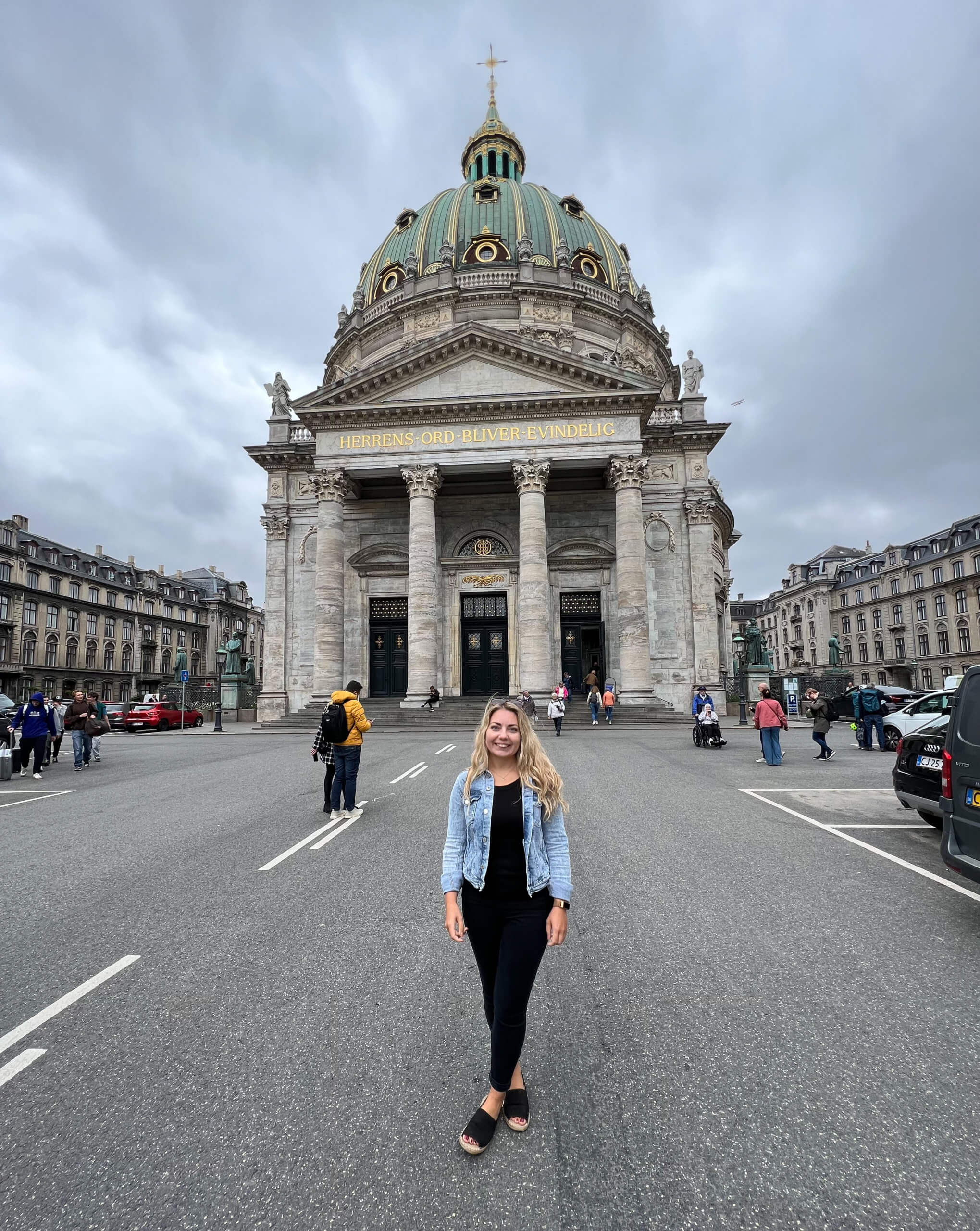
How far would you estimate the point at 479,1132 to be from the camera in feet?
8.32

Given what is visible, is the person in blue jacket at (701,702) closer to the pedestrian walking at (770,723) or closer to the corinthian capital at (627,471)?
the pedestrian walking at (770,723)

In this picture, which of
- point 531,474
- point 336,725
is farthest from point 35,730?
point 531,474

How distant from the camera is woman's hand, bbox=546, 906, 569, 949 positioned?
268 centimetres

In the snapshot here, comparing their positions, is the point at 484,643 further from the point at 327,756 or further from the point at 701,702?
the point at 327,756

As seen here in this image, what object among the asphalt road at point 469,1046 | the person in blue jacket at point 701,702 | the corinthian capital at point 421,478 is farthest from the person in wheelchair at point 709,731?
the corinthian capital at point 421,478

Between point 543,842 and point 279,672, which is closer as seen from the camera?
point 543,842

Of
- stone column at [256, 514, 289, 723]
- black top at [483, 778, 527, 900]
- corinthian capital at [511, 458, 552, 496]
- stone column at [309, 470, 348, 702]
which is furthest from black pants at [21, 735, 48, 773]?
corinthian capital at [511, 458, 552, 496]

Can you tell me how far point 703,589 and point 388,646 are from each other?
1693 centimetres

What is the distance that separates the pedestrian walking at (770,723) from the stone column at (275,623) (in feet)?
82.2

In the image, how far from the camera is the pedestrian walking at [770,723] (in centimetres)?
1356

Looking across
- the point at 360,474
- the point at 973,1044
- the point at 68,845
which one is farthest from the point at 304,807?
the point at 360,474

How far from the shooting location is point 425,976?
4.11 m

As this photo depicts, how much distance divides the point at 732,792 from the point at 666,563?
81.3ft

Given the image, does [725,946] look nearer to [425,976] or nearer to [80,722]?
[425,976]
